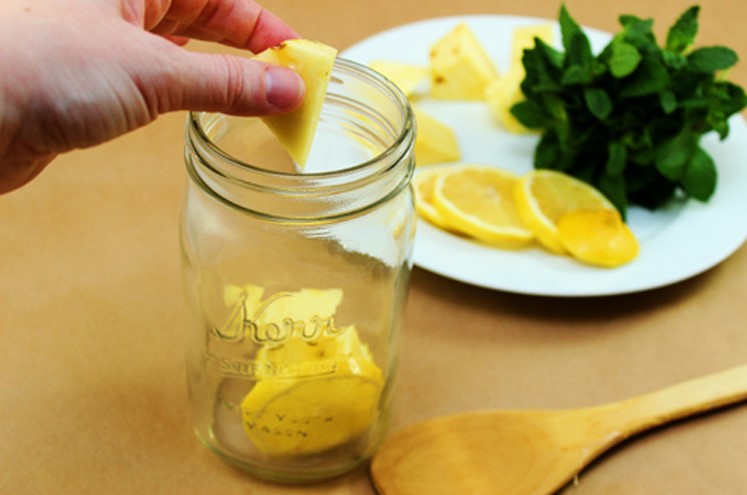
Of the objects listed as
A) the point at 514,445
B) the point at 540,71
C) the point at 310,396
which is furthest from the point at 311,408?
the point at 540,71

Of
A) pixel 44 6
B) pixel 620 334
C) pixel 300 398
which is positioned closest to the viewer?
pixel 44 6

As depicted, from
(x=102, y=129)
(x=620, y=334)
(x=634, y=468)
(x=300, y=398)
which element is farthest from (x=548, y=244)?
(x=102, y=129)

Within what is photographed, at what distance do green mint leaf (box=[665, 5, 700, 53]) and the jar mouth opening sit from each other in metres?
0.48

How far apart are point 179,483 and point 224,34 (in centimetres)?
38

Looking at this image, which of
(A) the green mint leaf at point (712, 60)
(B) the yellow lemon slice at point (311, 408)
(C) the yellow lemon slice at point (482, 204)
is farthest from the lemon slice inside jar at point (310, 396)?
(A) the green mint leaf at point (712, 60)

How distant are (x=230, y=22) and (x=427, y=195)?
1.12ft

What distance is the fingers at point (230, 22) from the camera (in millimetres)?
743

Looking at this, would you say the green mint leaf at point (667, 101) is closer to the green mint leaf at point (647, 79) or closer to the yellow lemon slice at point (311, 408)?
the green mint leaf at point (647, 79)

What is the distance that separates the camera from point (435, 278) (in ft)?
3.17

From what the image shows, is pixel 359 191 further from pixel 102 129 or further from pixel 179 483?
pixel 179 483

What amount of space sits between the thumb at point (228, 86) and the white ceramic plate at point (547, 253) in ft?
1.13

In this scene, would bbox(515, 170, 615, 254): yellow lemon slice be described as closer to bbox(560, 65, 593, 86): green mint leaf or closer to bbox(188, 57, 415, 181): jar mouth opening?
bbox(560, 65, 593, 86): green mint leaf

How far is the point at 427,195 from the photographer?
1.02m

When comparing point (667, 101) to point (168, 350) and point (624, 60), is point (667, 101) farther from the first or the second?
point (168, 350)
